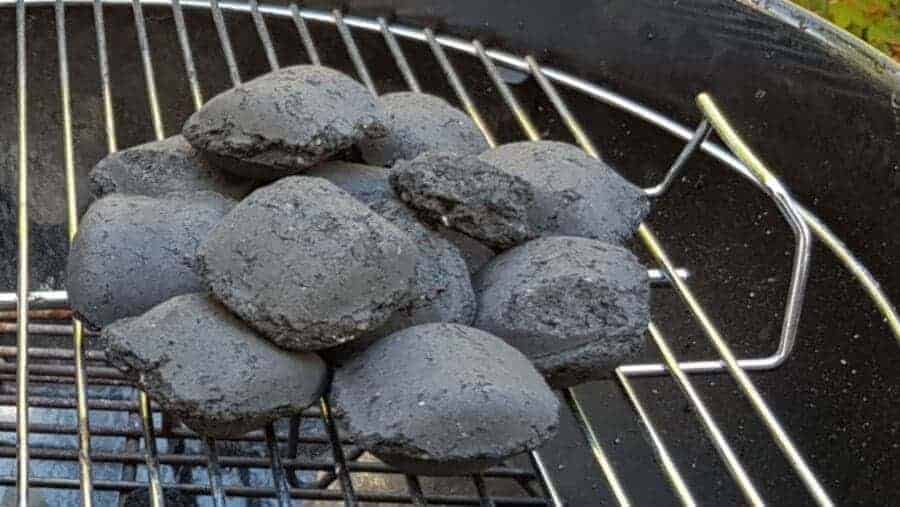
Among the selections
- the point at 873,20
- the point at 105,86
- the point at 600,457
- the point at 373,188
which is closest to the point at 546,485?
the point at 600,457

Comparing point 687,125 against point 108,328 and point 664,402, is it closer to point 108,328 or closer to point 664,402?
point 664,402

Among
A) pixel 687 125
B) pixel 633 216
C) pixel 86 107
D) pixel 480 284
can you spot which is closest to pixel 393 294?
pixel 480 284

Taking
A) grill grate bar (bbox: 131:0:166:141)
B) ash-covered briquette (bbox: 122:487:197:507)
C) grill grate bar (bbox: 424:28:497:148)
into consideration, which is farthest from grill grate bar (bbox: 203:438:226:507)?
grill grate bar (bbox: 424:28:497:148)

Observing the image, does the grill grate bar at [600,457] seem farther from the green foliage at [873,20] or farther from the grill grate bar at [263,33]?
the green foliage at [873,20]

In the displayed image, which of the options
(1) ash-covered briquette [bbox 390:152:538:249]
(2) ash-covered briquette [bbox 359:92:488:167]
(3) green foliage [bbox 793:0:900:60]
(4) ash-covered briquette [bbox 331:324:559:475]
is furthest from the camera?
(3) green foliage [bbox 793:0:900:60]

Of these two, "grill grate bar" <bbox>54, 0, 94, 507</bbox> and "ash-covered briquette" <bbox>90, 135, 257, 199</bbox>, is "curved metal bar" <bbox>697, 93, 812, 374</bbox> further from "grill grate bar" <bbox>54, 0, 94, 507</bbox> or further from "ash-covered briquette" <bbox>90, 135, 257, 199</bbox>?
"grill grate bar" <bbox>54, 0, 94, 507</bbox>

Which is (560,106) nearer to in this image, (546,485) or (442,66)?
(442,66)
